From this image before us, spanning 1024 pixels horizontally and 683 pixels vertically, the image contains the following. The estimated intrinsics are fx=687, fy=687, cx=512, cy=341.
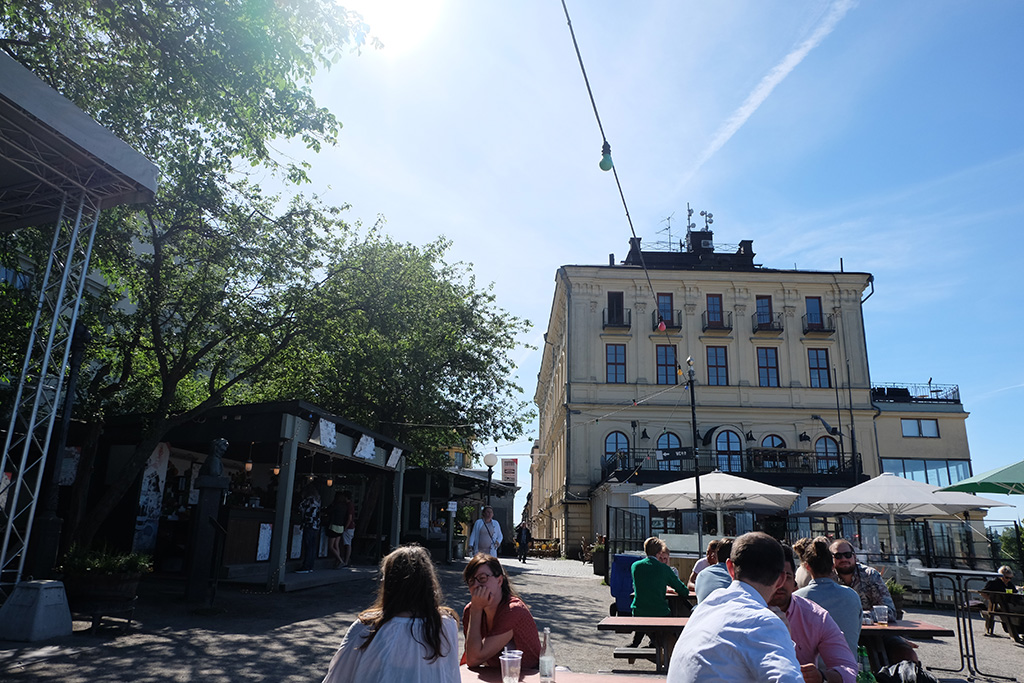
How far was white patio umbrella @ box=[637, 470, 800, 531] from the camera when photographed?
1495 centimetres

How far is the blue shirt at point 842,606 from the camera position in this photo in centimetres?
441

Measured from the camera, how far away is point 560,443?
4162 centimetres

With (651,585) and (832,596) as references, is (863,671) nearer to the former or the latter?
(832,596)

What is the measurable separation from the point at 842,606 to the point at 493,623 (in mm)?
2253

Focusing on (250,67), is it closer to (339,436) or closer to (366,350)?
(339,436)

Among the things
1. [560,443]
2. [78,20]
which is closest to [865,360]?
[560,443]

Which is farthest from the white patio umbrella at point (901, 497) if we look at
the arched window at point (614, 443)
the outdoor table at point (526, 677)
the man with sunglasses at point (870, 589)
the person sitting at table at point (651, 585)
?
the arched window at point (614, 443)

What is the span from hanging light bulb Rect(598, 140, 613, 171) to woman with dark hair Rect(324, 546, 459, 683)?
5107 millimetres

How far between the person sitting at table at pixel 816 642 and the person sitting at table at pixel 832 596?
1.85 feet

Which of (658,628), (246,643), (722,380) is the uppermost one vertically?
(722,380)

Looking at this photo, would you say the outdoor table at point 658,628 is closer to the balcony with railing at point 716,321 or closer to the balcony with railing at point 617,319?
the balcony with railing at point 617,319

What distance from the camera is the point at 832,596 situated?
445 cm

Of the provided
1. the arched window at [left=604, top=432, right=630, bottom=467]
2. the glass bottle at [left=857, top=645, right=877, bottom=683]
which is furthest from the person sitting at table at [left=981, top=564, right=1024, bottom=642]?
the arched window at [left=604, top=432, right=630, bottom=467]

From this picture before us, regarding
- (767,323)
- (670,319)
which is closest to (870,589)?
(670,319)
